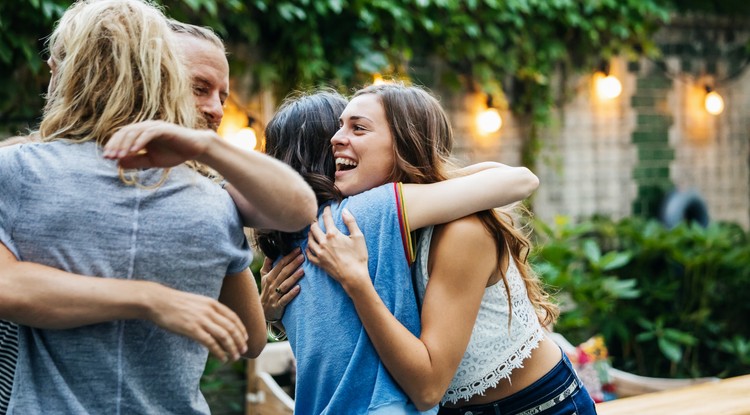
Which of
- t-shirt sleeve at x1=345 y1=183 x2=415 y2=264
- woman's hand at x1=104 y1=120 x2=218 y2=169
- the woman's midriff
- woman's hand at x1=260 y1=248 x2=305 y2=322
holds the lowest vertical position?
the woman's midriff

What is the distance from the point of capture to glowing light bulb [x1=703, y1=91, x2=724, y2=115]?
25.2 ft

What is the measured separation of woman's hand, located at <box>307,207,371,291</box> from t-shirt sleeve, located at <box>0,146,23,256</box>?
59cm

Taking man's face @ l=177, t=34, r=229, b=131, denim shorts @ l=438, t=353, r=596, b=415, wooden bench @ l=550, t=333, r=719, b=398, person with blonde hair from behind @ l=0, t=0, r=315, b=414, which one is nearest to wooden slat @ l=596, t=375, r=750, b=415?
wooden bench @ l=550, t=333, r=719, b=398

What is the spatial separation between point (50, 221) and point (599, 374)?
3565mm

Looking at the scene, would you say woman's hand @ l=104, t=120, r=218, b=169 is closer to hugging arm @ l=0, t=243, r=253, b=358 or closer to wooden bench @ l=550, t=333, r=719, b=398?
hugging arm @ l=0, t=243, r=253, b=358

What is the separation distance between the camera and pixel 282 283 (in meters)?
1.87

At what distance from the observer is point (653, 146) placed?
7.47m

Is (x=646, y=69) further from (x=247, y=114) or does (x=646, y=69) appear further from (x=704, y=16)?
(x=247, y=114)

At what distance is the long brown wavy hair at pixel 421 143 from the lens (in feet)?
6.18

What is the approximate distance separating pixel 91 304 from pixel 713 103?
732 centimetres

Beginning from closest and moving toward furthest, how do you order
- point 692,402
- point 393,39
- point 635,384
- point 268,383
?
point 692,402 < point 268,383 < point 635,384 < point 393,39

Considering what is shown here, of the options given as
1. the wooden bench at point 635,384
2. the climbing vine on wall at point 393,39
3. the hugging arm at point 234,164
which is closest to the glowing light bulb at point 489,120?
the climbing vine on wall at point 393,39

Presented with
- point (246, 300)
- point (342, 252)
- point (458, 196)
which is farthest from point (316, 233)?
point (458, 196)

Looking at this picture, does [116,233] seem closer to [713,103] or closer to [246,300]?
[246,300]
